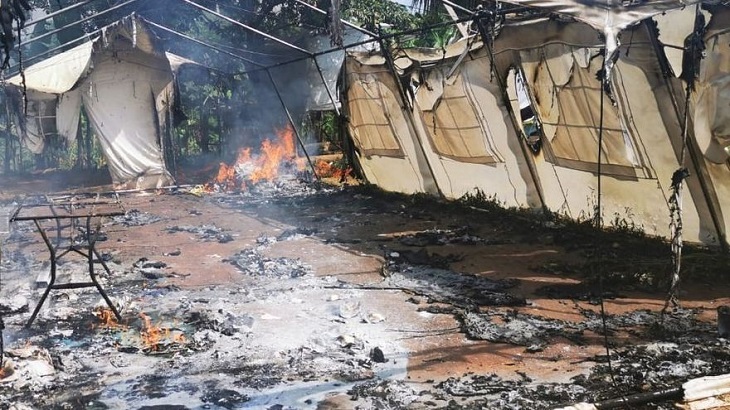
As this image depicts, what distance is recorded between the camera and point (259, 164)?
61.2ft

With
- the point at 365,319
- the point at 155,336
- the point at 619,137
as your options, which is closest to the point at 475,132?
the point at 619,137

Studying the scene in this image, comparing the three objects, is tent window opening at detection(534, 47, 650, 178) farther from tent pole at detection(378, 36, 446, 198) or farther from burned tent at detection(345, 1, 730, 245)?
tent pole at detection(378, 36, 446, 198)

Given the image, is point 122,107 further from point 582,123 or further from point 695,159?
point 695,159

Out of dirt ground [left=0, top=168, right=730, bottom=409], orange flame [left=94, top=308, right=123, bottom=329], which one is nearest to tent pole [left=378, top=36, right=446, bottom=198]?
dirt ground [left=0, top=168, right=730, bottom=409]

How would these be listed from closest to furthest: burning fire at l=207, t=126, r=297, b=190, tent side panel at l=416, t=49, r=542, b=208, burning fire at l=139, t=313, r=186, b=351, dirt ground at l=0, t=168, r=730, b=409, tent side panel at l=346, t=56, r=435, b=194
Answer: dirt ground at l=0, t=168, r=730, b=409 < burning fire at l=139, t=313, r=186, b=351 < tent side panel at l=416, t=49, r=542, b=208 < tent side panel at l=346, t=56, r=435, b=194 < burning fire at l=207, t=126, r=297, b=190

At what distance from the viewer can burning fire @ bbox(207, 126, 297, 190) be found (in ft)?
55.9

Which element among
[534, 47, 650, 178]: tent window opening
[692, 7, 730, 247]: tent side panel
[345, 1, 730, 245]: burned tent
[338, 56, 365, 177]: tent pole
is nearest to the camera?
[692, 7, 730, 247]: tent side panel

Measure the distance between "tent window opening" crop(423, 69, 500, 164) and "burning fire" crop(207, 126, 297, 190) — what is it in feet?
21.7

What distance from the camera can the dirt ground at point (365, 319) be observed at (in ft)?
14.9

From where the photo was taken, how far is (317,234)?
10.5m

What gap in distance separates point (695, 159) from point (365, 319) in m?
4.11

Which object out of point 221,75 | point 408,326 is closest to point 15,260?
point 408,326

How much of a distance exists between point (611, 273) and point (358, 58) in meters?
7.12

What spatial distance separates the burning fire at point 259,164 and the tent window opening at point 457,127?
21.7 feet
